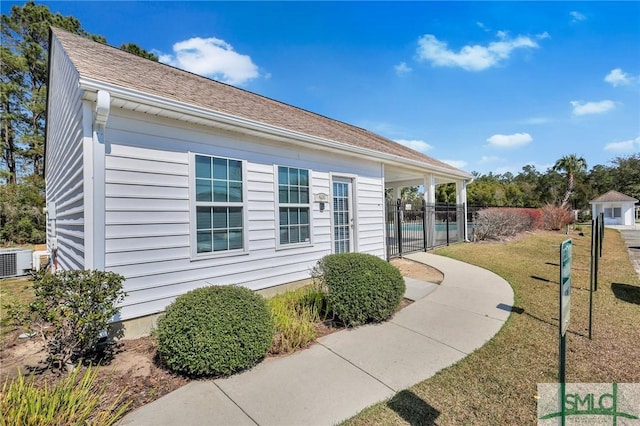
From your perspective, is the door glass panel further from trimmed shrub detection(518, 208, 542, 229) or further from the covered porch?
trimmed shrub detection(518, 208, 542, 229)

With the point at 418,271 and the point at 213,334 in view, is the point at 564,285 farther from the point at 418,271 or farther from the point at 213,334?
the point at 418,271

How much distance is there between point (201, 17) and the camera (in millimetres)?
8078

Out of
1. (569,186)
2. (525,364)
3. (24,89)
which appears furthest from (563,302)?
(569,186)

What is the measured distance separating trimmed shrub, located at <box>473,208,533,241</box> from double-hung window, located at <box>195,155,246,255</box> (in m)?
12.4

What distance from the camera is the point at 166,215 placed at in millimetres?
4277

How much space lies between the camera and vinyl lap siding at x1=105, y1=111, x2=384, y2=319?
12.8ft

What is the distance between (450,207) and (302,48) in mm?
8526

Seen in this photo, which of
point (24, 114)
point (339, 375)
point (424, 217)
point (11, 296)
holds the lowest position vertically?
point (339, 375)

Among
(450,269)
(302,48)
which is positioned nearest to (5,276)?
(302,48)

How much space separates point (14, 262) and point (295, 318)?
32.1ft

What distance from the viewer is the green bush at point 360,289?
4.30m

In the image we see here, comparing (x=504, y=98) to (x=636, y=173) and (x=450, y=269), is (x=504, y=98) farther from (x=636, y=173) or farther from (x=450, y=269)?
(x=636, y=173)

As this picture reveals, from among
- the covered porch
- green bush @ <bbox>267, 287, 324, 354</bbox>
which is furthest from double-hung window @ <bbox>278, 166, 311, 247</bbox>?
the covered porch

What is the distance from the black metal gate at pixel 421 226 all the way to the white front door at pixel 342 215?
1721 mm
